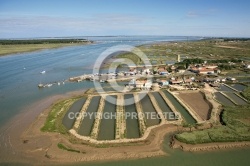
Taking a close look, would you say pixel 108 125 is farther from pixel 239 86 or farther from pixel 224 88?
pixel 239 86

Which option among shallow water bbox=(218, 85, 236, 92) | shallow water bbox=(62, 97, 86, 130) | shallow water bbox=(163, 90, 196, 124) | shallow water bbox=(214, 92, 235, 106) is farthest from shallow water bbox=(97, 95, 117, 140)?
shallow water bbox=(218, 85, 236, 92)

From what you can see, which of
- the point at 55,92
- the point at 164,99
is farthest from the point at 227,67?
the point at 55,92

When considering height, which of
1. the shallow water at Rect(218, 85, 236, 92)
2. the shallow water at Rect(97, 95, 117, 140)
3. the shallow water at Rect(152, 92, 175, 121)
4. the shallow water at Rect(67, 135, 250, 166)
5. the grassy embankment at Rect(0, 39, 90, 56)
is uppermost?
the grassy embankment at Rect(0, 39, 90, 56)

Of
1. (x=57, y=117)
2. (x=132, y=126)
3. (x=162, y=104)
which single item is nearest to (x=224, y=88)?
(x=162, y=104)

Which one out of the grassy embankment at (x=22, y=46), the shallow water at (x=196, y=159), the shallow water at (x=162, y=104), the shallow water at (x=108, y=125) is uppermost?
the grassy embankment at (x=22, y=46)

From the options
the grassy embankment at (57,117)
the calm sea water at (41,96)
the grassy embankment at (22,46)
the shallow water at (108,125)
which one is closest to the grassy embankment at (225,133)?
the calm sea water at (41,96)

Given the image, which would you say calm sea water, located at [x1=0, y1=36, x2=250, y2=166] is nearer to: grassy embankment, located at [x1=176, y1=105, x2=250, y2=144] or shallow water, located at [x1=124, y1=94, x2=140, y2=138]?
grassy embankment, located at [x1=176, y1=105, x2=250, y2=144]

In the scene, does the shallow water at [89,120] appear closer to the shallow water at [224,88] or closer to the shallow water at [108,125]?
the shallow water at [108,125]
